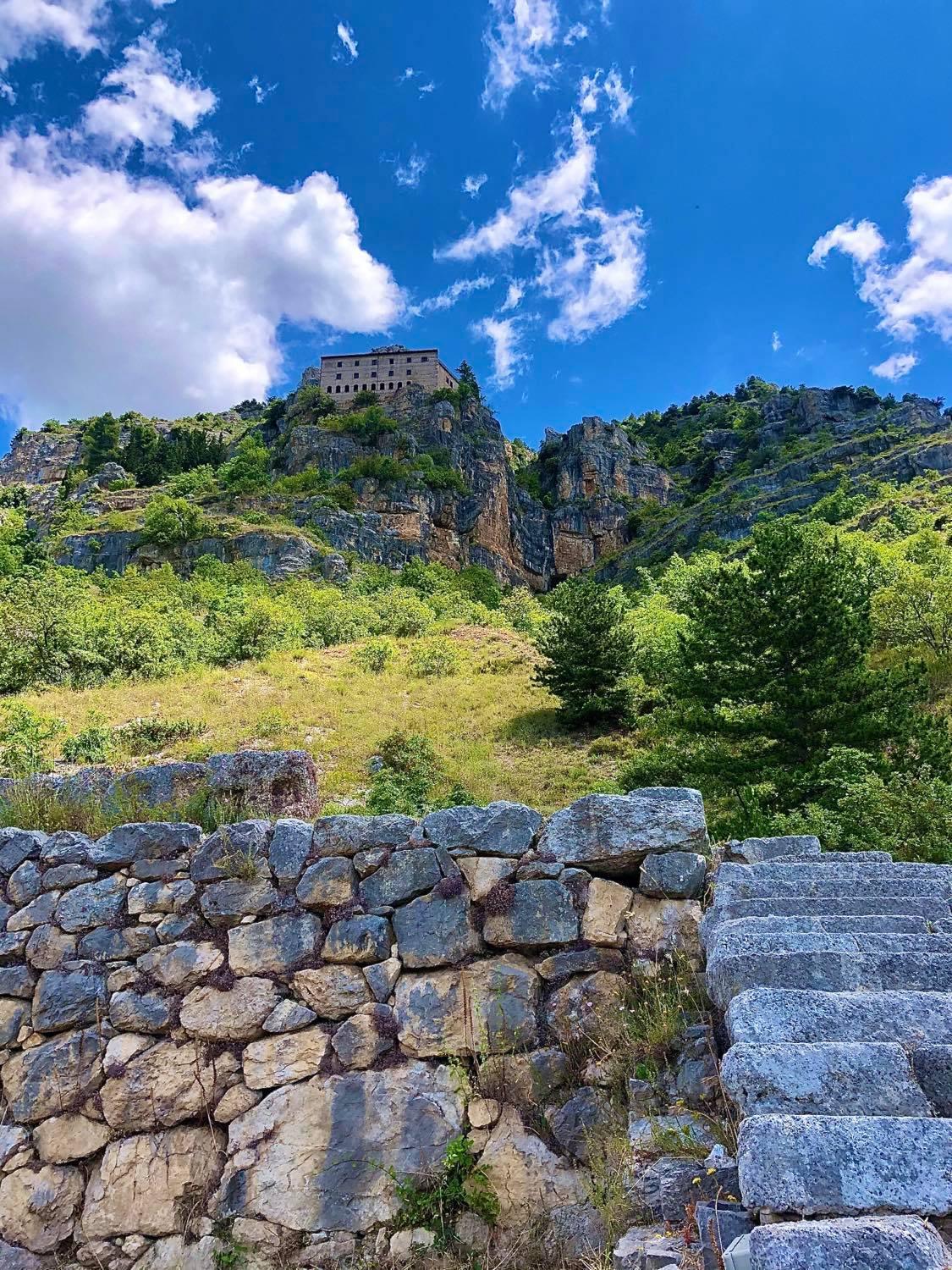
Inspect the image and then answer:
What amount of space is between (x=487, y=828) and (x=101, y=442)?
9116 centimetres

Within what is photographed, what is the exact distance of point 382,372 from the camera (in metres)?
80.1

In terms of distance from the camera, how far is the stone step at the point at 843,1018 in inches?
87.1

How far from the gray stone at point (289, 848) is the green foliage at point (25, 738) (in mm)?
7750

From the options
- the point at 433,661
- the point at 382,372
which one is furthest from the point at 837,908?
the point at 382,372

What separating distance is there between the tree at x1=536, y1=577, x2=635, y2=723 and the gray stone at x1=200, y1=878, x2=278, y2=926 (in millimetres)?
13213

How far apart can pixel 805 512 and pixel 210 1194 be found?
58.9 meters

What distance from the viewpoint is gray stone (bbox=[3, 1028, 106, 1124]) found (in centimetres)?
407

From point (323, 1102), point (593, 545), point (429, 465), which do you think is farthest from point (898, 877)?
point (593, 545)

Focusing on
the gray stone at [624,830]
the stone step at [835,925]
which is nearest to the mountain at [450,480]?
the gray stone at [624,830]

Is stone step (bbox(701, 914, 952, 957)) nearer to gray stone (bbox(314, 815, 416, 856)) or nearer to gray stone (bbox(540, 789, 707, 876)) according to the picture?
gray stone (bbox(540, 789, 707, 876))

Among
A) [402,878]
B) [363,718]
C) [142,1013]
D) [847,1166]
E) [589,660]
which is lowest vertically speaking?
[142,1013]

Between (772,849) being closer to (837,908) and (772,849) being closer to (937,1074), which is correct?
(837,908)

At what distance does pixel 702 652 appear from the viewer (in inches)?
424

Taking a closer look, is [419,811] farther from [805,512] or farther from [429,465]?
[429,465]
